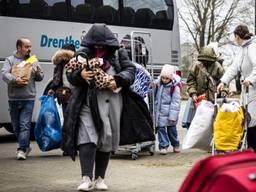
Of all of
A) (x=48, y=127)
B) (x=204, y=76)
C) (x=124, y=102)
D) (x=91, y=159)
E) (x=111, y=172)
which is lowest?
(x=111, y=172)

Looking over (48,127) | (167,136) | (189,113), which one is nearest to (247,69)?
(189,113)

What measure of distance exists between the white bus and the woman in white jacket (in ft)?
18.3

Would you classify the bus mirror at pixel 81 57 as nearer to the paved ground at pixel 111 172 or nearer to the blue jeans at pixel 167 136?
the paved ground at pixel 111 172

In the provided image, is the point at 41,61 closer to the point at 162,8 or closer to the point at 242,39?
the point at 162,8

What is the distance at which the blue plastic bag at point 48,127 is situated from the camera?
9773 millimetres

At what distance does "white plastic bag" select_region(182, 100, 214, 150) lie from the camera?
7594 mm

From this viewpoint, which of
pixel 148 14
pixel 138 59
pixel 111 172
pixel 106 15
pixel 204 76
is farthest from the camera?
pixel 148 14

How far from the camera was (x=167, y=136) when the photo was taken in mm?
10594

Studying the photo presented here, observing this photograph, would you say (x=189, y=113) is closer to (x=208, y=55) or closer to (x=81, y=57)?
(x=208, y=55)

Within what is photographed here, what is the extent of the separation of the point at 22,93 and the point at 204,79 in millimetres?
2652

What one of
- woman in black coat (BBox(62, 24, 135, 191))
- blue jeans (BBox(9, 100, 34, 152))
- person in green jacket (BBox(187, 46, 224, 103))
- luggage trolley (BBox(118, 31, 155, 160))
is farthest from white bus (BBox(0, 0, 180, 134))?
woman in black coat (BBox(62, 24, 135, 191))

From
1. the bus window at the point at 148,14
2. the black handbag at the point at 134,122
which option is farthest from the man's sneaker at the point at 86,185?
the bus window at the point at 148,14

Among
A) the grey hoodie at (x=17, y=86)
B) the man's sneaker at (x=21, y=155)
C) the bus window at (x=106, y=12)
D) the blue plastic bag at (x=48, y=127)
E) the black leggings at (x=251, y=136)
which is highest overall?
the bus window at (x=106, y=12)

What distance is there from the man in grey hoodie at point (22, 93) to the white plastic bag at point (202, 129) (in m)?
3.03
